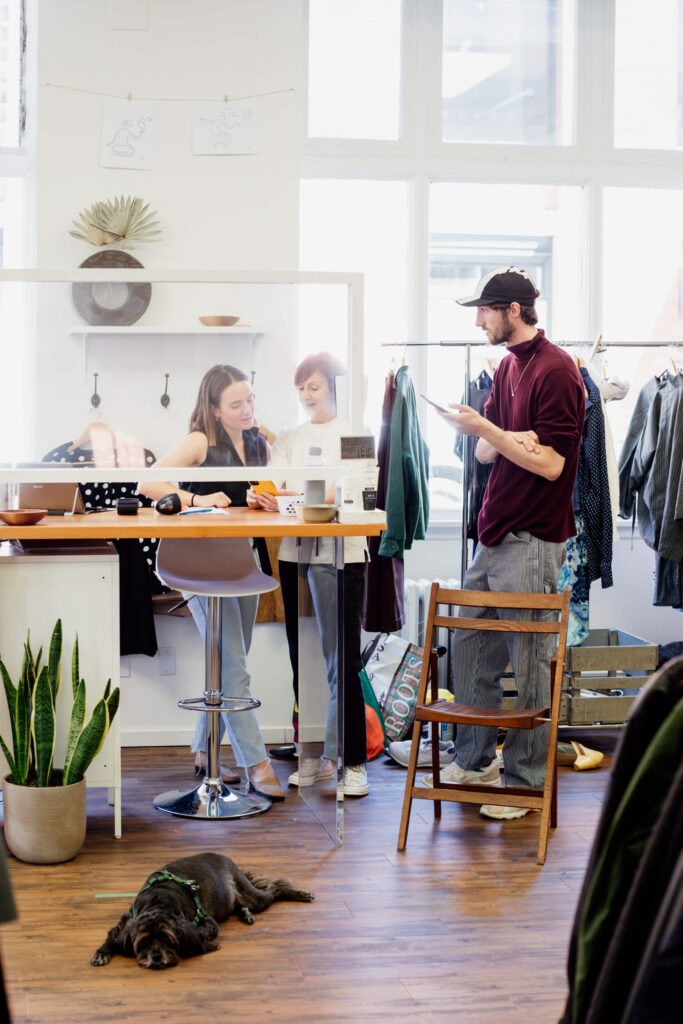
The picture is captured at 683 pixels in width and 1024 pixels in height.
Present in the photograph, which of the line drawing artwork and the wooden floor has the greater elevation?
the line drawing artwork

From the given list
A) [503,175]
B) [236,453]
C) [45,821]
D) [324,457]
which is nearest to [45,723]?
[45,821]

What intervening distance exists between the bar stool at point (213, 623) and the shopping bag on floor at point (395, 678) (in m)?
0.86

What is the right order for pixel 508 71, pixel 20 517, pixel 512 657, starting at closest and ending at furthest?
1. pixel 20 517
2. pixel 512 657
3. pixel 508 71

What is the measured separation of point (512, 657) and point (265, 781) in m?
0.94

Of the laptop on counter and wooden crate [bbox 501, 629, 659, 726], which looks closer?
the laptop on counter

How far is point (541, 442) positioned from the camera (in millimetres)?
3455

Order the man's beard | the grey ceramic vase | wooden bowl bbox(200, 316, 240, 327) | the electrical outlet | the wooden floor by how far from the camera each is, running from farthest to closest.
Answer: the electrical outlet → the man's beard → wooden bowl bbox(200, 316, 240, 327) → the grey ceramic vase → the wooden floor

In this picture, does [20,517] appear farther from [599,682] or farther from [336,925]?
[599,682]

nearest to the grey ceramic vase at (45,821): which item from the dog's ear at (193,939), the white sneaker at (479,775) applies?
the dog's ear at (193,939)

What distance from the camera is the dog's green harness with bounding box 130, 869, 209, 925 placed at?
2.60 meters

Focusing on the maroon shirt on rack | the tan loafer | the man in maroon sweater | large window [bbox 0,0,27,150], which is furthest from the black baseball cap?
large window [bbox 0,0,27,150]

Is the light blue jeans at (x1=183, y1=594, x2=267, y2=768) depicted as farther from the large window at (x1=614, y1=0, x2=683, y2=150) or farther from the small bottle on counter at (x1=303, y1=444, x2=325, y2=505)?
the large window at (x1=614, y1=0, x2=683, y2=150)

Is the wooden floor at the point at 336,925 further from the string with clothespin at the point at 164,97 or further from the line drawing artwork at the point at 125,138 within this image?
the string with clothespin at the point at 164,97

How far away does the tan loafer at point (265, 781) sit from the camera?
3.71 meters
